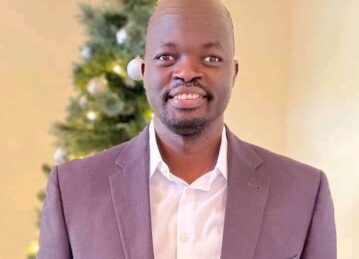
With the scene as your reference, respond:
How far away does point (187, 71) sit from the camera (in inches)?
50.5

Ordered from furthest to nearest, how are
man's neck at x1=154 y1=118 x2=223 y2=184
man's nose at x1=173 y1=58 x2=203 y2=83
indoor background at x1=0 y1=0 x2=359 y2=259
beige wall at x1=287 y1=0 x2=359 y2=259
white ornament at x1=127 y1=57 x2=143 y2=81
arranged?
1. indoor background at x1=0 y1=0 x2=359 y2=259
2. beige wall at x1=287 y1=0 x2=359 y2=259
3. white ornament at x1=127 y1=57 x2=143 y2=81
4. man's neck at x1=154 y1=118 x2=223 y2=184
5. man's nose at x1=173 y1=58 x2=203 y2=83

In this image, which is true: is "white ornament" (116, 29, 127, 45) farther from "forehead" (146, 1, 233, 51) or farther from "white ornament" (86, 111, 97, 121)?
"forehead" (146, 1, 233, 51)

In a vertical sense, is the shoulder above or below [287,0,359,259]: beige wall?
below

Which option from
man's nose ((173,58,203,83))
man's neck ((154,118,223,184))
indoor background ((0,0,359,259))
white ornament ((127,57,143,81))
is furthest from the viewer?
indoor background ((0,0,359,259))

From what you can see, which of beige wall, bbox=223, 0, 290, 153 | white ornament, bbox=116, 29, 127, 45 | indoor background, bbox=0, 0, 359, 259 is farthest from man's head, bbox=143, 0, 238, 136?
beige wall, bbox=223, 0, 290, 153

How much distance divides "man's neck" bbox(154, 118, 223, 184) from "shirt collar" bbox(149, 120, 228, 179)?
0.01 m

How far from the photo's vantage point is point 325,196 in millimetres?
1400

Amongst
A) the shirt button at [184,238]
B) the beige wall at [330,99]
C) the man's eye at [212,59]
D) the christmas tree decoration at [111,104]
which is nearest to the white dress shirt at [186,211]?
the shirt button at [184,238]

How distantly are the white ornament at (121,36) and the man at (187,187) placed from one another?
1.62 ft

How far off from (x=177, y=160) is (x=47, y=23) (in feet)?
4.74

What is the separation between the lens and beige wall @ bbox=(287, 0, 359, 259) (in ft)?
6.90

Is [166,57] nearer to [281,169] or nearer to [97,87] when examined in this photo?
[281,169]

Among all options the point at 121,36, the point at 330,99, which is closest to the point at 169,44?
the point at 121,36

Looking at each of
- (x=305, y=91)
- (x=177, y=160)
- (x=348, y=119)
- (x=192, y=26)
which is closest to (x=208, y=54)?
(x=192, y=26)
